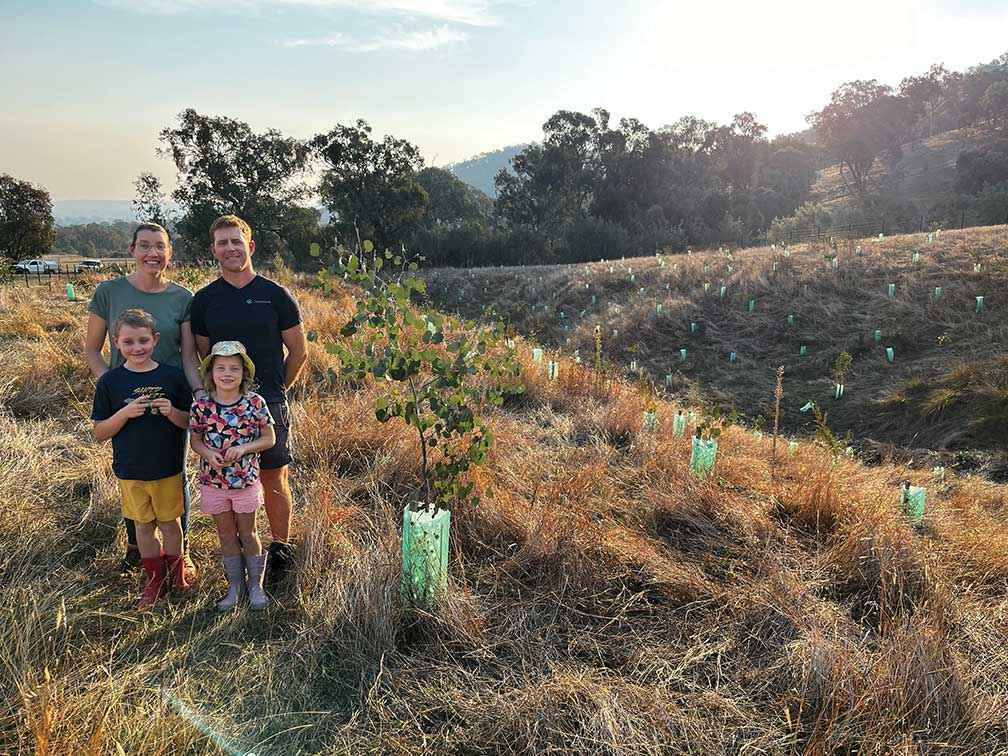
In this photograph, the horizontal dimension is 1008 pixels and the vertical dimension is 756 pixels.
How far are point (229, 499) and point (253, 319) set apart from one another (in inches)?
30.9

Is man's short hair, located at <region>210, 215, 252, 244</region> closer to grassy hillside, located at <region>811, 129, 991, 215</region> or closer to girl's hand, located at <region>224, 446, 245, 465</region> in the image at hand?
girl's hand, located at <region>224, 446, 245, 465</region>

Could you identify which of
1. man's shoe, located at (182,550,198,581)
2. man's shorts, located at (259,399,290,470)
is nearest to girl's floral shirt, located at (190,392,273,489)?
man's shorts, located at (259,399,290,470)

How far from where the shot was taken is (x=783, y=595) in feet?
7.84

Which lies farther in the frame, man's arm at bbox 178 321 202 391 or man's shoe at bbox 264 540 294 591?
man's shoe at bbox 264 540 294 591

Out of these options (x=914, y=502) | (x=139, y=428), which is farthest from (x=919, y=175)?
(x=139, y=428)

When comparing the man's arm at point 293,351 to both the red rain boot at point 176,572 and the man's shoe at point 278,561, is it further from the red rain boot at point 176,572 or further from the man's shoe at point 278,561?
the red rain boot at point 176,572

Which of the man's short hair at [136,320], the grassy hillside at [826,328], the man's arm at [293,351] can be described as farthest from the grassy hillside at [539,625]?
the grassy hillside at [826,328]

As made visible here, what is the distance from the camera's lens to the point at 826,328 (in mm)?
10367

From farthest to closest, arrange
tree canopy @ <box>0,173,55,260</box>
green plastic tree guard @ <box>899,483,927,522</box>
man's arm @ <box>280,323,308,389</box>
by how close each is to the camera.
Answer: tree canopy @ <box>0,173,55,260</box>, green plastic tree guard @ <box>899,483,927,522</box>, man's arm @ <box>280,323,308,389</box>

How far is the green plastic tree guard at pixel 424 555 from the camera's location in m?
2.30

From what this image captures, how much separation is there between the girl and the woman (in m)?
0.24

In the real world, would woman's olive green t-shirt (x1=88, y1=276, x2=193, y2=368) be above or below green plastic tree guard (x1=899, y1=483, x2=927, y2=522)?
above

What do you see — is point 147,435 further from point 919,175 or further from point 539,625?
point 919,175

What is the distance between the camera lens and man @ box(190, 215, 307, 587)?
246 cm
